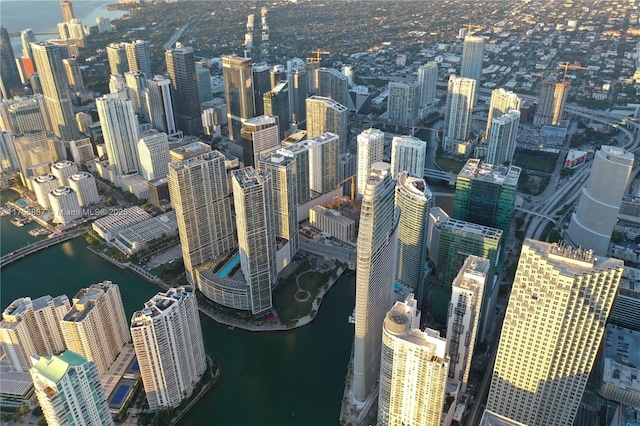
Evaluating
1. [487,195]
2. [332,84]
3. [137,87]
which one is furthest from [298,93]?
[487,195]

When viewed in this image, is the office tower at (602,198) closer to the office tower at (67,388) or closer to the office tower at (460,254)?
the office tower at (460,254)

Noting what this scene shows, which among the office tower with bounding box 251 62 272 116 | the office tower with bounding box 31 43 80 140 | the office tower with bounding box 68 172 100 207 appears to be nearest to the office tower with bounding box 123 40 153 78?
the office tower with bounding box 31 43 80 140

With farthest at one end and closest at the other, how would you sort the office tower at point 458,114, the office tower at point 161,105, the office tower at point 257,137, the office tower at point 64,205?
the office tower at point 161,105
the office tower at point 458,114
the office tower at point 257,137
the office tower at point 64,205

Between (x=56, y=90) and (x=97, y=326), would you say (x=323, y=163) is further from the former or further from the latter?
(x=56, y=90)

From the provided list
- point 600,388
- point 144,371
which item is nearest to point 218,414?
point 144,371

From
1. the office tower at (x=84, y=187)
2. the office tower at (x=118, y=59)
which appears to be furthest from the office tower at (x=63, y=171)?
the office tower at (x=118, y=59)

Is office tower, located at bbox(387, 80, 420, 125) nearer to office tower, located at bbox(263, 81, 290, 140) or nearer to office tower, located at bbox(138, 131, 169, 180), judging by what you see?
office tower, located at bbox(263, 81, 290, 140)
